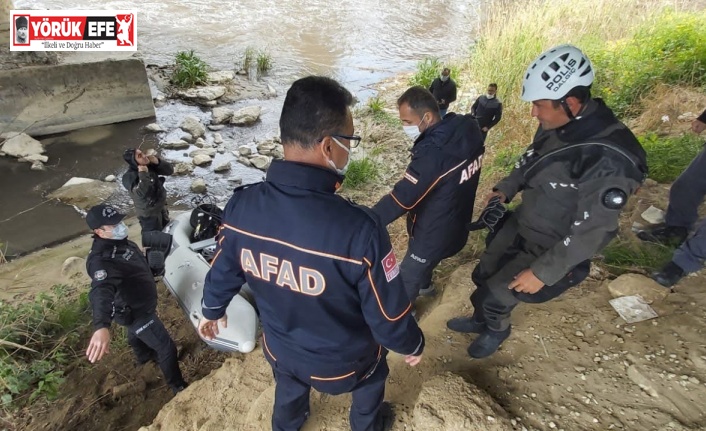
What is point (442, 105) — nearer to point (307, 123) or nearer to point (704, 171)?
point (704, 171)

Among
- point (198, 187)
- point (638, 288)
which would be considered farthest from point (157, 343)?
point (198, 187)

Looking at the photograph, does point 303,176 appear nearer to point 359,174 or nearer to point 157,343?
point 157,343

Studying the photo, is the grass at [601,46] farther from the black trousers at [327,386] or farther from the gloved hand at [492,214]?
the black trousers at [327,386]

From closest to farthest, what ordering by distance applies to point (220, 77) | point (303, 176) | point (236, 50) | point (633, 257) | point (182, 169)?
point (303, 176) < point (633, 257) < point (182, 169) < point (220, 77) < point (236, 50)

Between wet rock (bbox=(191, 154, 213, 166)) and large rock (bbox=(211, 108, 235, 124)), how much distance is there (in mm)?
1229

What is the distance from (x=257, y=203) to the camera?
1.42m

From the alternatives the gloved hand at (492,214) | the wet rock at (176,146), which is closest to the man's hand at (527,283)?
the gloved hand at (492,214)

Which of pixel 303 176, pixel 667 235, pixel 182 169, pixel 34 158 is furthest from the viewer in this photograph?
pixel 34 158

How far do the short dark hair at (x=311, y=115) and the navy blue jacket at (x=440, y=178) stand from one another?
985 millimetres

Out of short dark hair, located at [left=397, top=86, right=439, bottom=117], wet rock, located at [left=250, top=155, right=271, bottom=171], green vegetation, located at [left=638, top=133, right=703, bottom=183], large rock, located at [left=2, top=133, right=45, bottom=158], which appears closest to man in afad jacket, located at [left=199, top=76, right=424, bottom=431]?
short dark hair, located at [left=397, top=86, right=439, bottom=117]

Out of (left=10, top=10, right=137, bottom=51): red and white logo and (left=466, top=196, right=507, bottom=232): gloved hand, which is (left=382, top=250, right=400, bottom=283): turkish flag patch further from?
(left=10, top=10, right=137, bottom=51): red and white logo

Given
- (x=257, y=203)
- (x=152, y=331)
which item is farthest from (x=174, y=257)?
(x=257, y=203)

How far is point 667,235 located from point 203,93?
7.24 meters

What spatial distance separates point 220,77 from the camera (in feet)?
27.5
